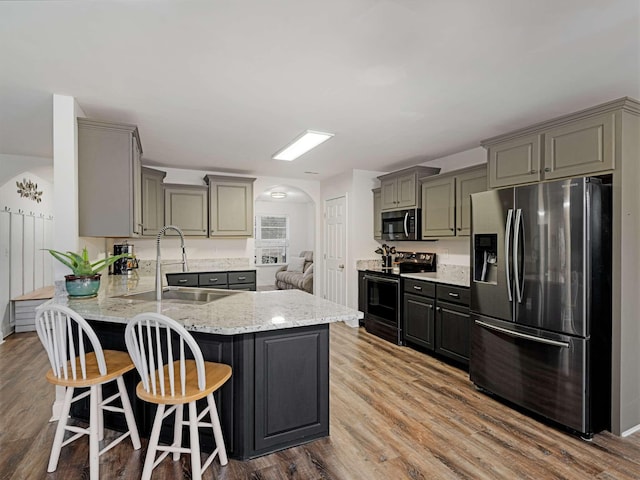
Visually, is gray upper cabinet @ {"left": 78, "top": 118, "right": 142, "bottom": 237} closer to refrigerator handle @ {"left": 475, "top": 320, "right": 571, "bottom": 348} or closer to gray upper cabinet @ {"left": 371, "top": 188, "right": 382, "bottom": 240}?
refrigerator handle @ {"left": 475, "top": 320, "right": 571, "bottom": 348}

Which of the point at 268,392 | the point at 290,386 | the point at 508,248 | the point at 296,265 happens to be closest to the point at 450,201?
the point at 508,248

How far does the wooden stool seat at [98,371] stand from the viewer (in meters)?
1.91

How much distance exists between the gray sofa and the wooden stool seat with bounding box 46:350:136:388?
5.10 metres

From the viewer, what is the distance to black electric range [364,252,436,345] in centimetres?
445

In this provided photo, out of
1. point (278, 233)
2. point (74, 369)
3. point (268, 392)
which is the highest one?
point (278, 233)

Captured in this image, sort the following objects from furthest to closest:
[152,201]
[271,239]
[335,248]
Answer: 1. [271,239]
2. [335,248]
3. [152,201]

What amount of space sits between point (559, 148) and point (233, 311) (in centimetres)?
266

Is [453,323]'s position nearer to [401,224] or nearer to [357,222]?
[401,224]

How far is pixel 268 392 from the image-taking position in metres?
2.13

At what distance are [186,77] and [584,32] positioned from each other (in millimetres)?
2272

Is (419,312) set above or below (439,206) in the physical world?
below

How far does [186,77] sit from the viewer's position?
91.7 inches

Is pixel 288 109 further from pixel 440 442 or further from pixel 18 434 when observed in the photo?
pixel 18 434

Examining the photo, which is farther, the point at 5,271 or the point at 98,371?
the point at 5,271
